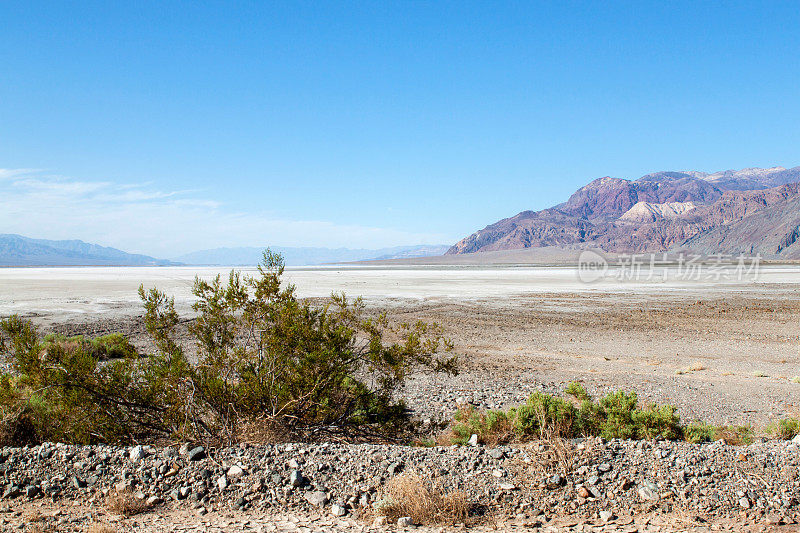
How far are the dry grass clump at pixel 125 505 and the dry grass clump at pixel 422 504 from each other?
176 cm

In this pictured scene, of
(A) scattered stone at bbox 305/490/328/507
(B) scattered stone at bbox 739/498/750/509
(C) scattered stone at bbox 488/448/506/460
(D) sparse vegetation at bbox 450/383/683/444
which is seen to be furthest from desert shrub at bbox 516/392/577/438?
(A) scattered stone at bbox 305/490/328/507

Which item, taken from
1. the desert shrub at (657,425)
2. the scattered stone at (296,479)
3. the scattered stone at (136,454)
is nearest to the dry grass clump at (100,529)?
the scattered stone at (136,454)

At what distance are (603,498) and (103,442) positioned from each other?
4.36 metres

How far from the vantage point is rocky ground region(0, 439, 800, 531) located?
3.80 metres

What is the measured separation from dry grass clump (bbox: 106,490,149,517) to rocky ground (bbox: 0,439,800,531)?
0.01 meters

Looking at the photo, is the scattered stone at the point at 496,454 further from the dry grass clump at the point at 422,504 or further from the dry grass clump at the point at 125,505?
the dry grass clump at the point at 125,505

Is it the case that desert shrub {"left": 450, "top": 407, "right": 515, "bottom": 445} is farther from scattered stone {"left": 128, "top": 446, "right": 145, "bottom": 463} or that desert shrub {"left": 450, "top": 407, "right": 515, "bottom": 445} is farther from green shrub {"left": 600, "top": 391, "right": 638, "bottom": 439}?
scattered stone {"left": 128, "top": 446, "right": 145, "bottom": 463}

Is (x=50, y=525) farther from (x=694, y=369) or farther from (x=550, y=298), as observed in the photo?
(x=550, y=298)

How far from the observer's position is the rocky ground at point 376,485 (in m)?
3.80

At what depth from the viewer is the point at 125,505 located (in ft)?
12.7

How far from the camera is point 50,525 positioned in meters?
3.64

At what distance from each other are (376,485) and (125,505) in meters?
1.86

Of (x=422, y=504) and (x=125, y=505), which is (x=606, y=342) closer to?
(x=422, y=504)

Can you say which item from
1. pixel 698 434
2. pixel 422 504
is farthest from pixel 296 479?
pixel 698 434
